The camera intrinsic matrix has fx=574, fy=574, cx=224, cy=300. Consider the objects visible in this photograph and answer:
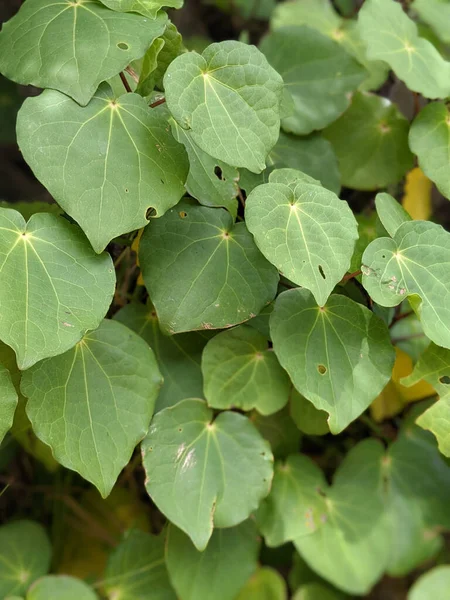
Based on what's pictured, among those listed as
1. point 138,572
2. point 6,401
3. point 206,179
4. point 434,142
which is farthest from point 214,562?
point 434,142

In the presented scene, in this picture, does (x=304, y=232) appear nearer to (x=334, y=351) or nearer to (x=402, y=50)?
(x=334, y=351)

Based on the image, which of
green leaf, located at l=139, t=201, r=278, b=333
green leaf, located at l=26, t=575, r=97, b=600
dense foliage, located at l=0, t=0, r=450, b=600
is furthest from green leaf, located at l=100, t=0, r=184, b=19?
green leaf, located at l=26, t=575, r=97, b=600

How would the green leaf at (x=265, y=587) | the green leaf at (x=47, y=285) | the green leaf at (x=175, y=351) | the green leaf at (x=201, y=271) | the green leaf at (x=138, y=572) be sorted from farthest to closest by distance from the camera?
→ the green leaf at (x=265, y=587) < the green leaf at (x=138, y=572) < the green leaf at (x=175, y=351) < the green leaf at (x=201, y=271) < the green leaf at (x=47, y=285)

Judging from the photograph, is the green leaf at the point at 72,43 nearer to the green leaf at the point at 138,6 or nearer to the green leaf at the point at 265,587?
the green leaf at the point at 138,6

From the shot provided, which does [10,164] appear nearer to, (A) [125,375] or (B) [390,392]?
(A) [125,375]

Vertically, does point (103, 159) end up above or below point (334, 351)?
above

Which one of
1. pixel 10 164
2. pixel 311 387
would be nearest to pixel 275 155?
pixel 311 387

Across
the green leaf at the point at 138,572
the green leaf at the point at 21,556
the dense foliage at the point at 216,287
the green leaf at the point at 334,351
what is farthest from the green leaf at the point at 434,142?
the green leaf at the point at 21,556
